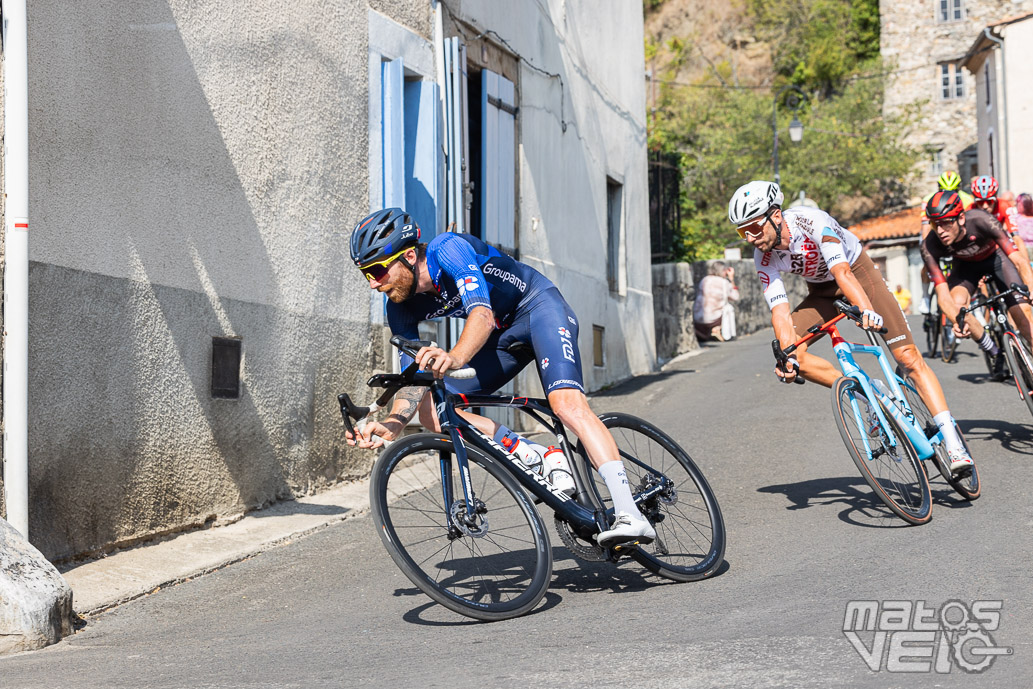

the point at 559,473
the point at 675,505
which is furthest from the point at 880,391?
the point at 559,473

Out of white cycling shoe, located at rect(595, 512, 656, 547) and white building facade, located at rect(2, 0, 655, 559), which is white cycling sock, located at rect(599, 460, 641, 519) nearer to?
white cycling shoe, located at rect(595, 512, 656, 547)

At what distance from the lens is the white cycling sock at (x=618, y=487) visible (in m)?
5.05

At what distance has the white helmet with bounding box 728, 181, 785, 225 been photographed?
647 cm

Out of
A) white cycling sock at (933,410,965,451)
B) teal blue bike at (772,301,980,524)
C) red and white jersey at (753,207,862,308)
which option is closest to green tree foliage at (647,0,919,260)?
red and white jersey at (753,207,862,308)

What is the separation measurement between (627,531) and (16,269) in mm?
3234

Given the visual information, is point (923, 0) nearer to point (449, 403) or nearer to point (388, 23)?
point (388, 23)

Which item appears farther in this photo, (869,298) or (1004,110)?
(1004,110)

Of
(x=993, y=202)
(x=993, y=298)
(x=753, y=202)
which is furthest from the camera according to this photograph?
(x=993, y=202)

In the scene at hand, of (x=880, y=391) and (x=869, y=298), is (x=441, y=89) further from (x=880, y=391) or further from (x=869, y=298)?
(x=880, y=391)

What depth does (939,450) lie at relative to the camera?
21.7ft

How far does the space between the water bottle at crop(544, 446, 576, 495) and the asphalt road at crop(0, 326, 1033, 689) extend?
0.49 metres

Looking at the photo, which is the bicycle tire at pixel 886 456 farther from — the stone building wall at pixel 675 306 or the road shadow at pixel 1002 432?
the stone building wall at pixel 675 306

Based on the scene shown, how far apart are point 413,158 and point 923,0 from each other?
46992 mm

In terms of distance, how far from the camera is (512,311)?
17.7 ft
